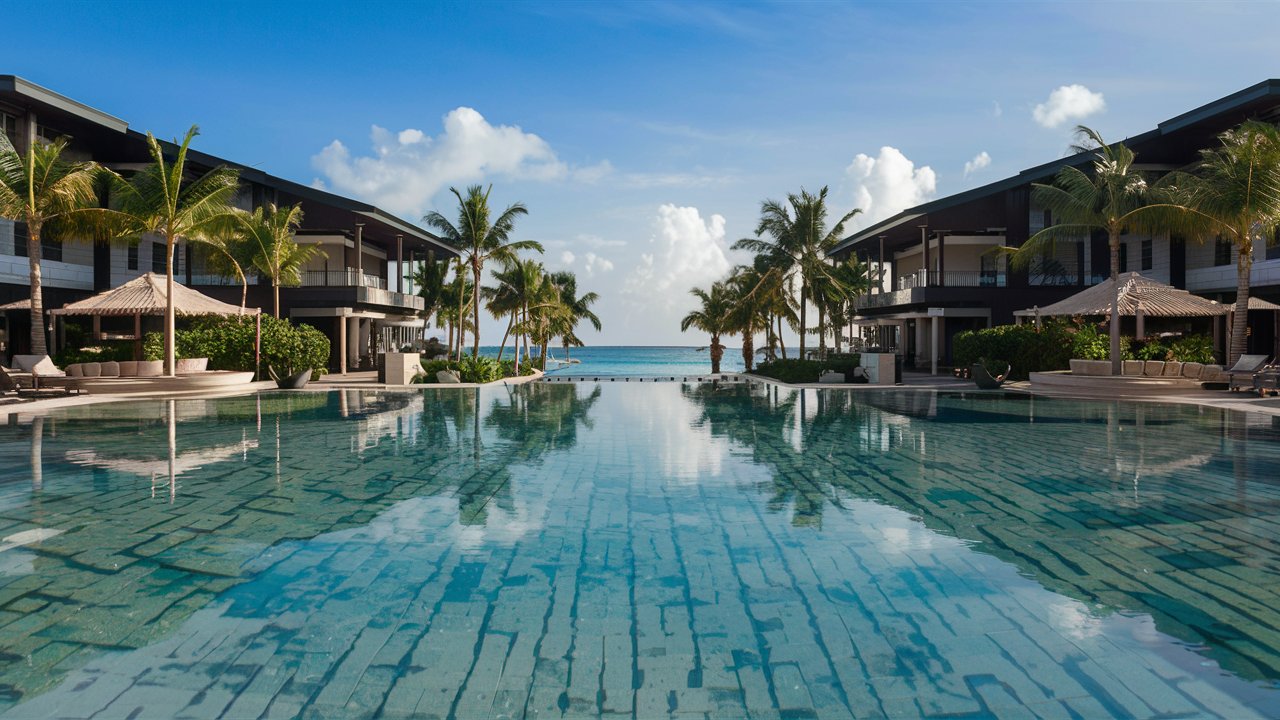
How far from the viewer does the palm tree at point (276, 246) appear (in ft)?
91.0

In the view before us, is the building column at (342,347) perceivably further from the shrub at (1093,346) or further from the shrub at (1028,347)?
the shrub at (1093,346)

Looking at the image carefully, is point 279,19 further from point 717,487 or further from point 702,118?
point 717,487

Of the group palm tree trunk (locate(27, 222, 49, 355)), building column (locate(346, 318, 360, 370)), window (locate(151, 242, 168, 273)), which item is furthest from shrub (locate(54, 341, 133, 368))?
building column (locate(346, 318, 360, 370))

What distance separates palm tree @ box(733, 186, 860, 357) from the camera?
30812mm

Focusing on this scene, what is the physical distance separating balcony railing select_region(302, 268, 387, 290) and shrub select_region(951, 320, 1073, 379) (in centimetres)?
2491

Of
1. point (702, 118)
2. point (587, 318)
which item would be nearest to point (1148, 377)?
point (702, 118)

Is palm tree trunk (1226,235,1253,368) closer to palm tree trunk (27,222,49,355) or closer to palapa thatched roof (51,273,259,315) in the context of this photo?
palapa thatched roof (51,273,259,315)

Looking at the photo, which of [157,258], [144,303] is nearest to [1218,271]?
[144,303]

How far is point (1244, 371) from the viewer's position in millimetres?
19906

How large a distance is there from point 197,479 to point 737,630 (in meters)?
7.30

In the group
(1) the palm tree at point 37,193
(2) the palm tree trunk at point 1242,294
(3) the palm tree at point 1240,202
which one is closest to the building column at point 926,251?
(3) the palm tree at point 1240,202

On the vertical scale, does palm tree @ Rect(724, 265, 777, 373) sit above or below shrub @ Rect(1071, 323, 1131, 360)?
above

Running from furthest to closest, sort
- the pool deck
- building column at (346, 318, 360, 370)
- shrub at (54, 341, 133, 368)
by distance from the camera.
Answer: building column at (346, 318, 360, 370)
shrub at (54, 341, 133, 368)
the pool deck

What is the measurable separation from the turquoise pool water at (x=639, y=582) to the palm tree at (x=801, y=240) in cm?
2017
